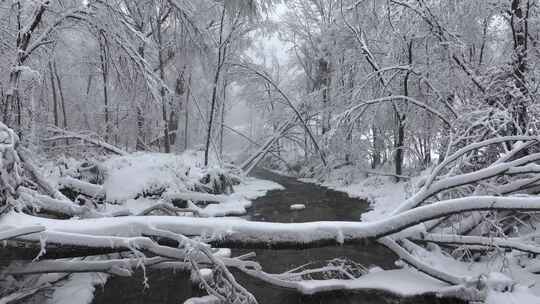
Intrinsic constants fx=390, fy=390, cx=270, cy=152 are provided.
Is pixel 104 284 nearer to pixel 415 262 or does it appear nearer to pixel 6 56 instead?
pixel 415 262

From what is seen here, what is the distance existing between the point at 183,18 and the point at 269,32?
1306 centimetres

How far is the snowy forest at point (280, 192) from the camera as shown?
4.41 metres

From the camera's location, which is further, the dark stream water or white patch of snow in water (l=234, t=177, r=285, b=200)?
white patch of snow in water (l=234, t=177, r=285, b=200)

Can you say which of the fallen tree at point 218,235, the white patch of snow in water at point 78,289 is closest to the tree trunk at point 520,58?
the fallen tree at point 218,235

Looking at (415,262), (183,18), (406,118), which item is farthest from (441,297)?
(406,118)

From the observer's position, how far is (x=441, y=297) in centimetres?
494

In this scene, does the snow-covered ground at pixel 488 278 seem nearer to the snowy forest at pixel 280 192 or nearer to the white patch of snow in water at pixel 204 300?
the snowy forest at pixel 280 192

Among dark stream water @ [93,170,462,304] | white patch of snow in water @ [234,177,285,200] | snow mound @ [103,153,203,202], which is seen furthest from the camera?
white patch of snow in water @ [234,177,285,200]

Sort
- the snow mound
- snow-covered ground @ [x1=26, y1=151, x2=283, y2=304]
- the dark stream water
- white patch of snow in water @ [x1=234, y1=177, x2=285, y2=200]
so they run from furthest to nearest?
white patch of snow in water @ [x1=234, y1=177, x2=285, y2=200]
the snow mound
snow-covered ground @ [x1=26, y1=151, x2=283, y2=304]
the dark stream water

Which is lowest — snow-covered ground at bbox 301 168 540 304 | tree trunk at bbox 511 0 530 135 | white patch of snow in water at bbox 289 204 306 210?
snow-covered ground at bbox 301 168 540 304

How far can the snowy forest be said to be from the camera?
14.5 feet

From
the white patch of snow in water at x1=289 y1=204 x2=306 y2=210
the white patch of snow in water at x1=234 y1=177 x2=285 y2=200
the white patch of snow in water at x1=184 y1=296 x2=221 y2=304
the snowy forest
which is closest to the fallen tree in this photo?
the snowy forest

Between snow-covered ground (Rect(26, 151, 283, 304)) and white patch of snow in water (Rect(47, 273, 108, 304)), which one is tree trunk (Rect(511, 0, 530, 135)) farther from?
white patch of snow in water (Rect(47, 273, 108, 304))

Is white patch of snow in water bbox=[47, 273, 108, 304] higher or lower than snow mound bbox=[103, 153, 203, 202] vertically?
lower
